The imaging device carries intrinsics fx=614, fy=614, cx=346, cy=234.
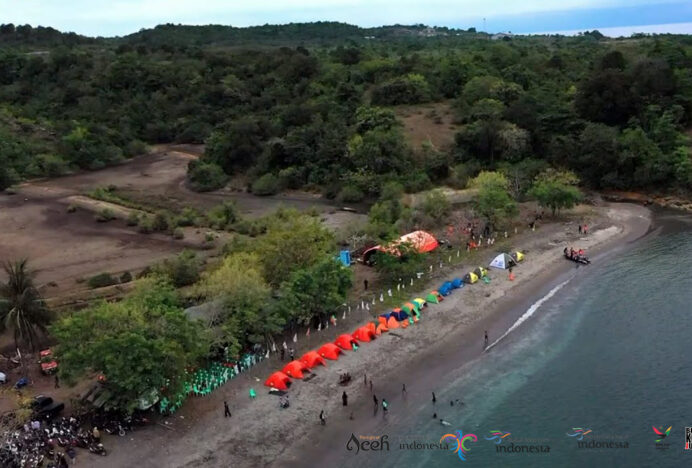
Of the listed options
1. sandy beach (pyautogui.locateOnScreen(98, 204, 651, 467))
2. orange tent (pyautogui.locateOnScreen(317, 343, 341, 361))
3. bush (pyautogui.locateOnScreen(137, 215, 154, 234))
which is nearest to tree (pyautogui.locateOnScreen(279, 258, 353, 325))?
sandy beach (pyautogui.locateOnScreen(98, 204, 651, 467))

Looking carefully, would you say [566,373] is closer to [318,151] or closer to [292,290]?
[292,290]

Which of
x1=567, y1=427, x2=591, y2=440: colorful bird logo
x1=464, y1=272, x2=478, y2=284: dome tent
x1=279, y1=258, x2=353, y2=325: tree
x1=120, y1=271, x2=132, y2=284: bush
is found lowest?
x1=567, y1=427, x2=591, y2=440: colorful bird logo

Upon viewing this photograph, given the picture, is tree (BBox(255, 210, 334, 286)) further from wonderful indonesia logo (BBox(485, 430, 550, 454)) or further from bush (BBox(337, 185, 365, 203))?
bush (BBox(337, 185, 365, 203))

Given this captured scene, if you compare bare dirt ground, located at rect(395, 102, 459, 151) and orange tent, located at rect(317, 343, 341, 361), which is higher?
bare dirt ground, located at rect(395, 102, 459, 151)

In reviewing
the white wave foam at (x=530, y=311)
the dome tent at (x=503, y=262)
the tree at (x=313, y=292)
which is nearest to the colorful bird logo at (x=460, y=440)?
the white wave foam at (x=530, y=311)

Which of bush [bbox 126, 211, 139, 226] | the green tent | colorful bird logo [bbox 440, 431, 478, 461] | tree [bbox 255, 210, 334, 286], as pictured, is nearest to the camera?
colorful bird logo [bbox 440, 431, 478, 461]
